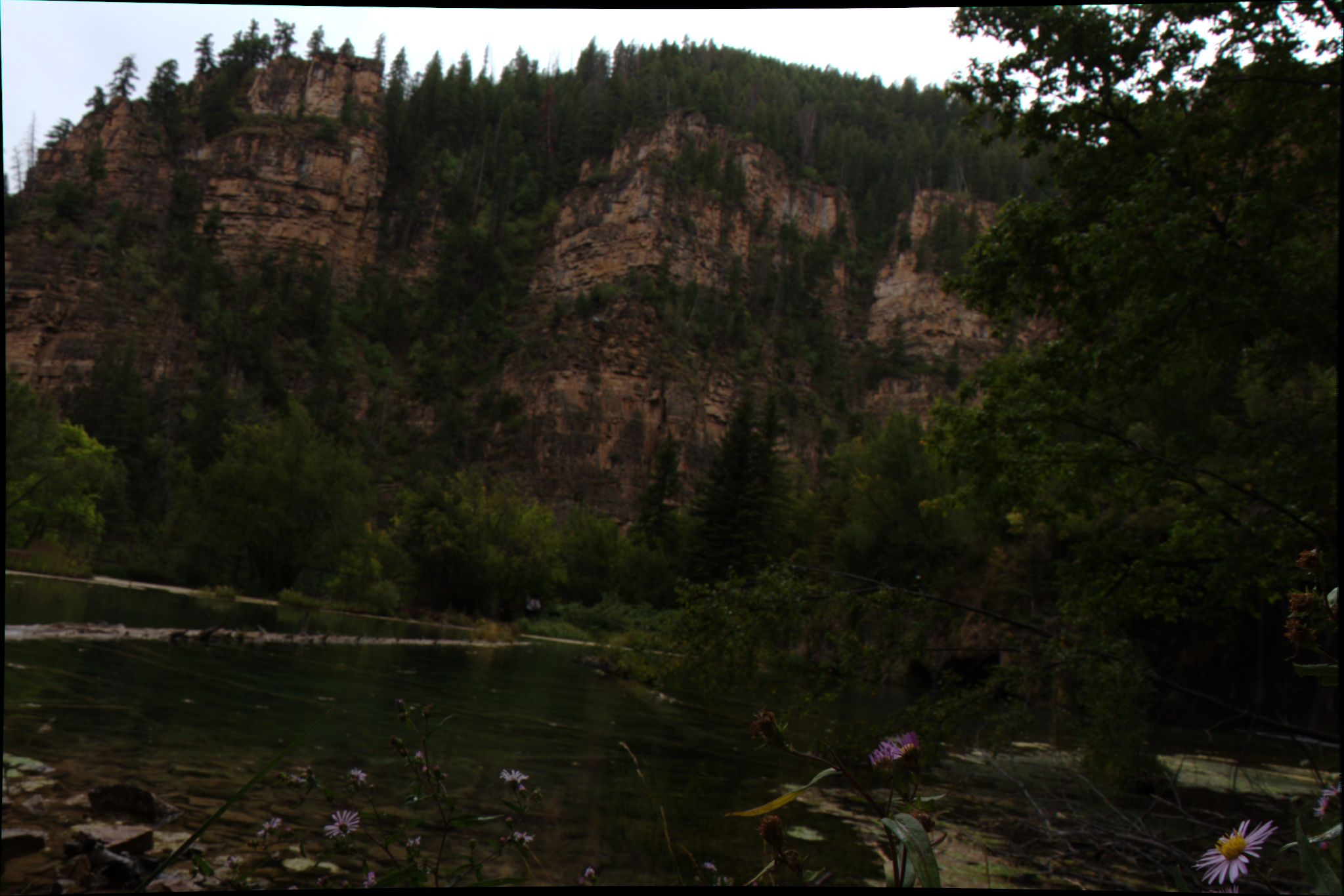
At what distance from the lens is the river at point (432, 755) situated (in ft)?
14.5

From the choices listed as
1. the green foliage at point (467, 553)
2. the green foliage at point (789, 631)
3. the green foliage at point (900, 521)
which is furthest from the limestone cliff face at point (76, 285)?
the green foliage at point (789, 631)

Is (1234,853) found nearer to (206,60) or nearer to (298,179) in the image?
(298,179)

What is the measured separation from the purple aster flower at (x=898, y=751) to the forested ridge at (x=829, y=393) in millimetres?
467

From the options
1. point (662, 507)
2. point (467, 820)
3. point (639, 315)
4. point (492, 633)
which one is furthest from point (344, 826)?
point (639, 315)

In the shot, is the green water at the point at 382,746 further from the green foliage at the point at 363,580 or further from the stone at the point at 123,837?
the green foliage at the point at 363,580

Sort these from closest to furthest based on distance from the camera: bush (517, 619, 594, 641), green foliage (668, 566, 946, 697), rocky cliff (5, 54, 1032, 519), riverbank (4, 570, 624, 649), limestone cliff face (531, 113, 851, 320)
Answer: green foliage (668, 566, 946, 697) → riverbank (4, 570, 624, 649) → bush (517, 619, 594, 641) → rocky cliff (5, 54, 1032, 519) → limestone cliff face (531, 113, 851, 320)

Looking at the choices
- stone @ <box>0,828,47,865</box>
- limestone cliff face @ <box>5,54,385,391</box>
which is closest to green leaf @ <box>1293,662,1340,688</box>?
stone @ <box>0,828,47,865</box>

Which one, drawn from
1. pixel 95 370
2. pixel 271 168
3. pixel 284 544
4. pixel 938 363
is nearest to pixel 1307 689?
pixel 284 544

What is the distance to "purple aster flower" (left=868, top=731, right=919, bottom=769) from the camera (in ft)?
3.39

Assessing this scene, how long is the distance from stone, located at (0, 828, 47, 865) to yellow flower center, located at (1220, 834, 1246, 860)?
401 cm

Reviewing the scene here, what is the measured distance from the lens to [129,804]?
4090 mm

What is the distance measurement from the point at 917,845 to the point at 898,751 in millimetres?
263

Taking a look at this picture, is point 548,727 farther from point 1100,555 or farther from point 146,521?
point 146,521

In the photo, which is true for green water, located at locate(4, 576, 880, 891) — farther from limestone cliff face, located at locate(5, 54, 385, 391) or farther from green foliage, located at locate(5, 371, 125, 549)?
limestone cliff face, located at locate(5, 54, 385, 391)
